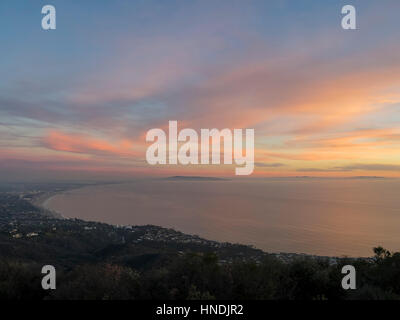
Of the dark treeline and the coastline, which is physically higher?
the dark treeline

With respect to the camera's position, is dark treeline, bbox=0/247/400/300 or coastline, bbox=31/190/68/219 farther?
coastline, bbox=31/190/68/219

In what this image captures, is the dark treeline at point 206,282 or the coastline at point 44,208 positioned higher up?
the dark treeline at point 206,282

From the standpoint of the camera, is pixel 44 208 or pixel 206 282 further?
pixel 44 208

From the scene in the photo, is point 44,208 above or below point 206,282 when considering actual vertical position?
below

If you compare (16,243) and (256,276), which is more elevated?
(256,276)

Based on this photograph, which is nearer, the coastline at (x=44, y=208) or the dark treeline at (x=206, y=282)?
the dark treeline at (x=206, y=282)
